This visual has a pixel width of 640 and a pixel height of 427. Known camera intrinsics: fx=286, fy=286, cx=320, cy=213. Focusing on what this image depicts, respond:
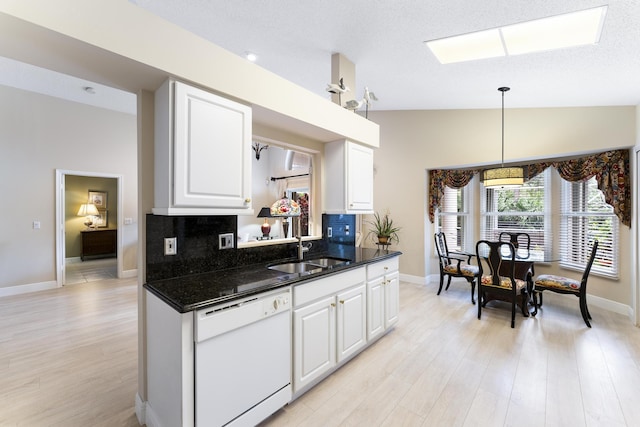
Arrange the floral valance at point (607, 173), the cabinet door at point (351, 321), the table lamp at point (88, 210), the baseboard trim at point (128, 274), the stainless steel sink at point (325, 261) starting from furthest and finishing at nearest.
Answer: the table lamp at point (88, 210) < the baseboard trim at point (128, 274) < the floral valance at point (607, 173) < the stainless steel sink at point (325, 261) < the cabinet door at point (351, 321)

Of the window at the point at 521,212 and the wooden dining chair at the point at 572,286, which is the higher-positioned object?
the window at the point at 521,212

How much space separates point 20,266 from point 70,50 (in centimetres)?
524

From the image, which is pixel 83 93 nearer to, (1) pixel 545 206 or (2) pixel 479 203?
(2) pixel 479 203

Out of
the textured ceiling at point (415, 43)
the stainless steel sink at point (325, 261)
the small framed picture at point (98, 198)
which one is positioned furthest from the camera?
the small framed picture at point (98, 198)

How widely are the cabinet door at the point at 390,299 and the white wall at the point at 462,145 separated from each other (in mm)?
2406

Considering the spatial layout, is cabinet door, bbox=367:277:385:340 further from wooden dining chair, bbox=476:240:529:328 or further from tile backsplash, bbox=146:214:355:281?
wooden dining chair, bbox=476:240:529:328

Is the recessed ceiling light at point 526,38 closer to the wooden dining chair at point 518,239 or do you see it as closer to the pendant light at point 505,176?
the pendant light at point 505,176

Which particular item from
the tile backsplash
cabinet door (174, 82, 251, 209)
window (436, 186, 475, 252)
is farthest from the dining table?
cabinet door (174, 82, 251, 209)

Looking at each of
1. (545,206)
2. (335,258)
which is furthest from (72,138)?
(545,206)

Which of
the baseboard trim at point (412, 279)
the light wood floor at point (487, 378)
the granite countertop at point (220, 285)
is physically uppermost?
the granite countertop at point (220, 285)

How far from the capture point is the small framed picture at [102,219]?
7.94 metres

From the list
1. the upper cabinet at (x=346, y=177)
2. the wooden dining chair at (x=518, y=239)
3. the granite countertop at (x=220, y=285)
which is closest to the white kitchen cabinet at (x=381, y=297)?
the granite countertop at (x=220, y=285)

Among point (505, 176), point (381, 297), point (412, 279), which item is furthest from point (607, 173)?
point (381, 297)

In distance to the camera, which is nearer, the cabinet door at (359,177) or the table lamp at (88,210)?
the cabinet door at (359,177)
